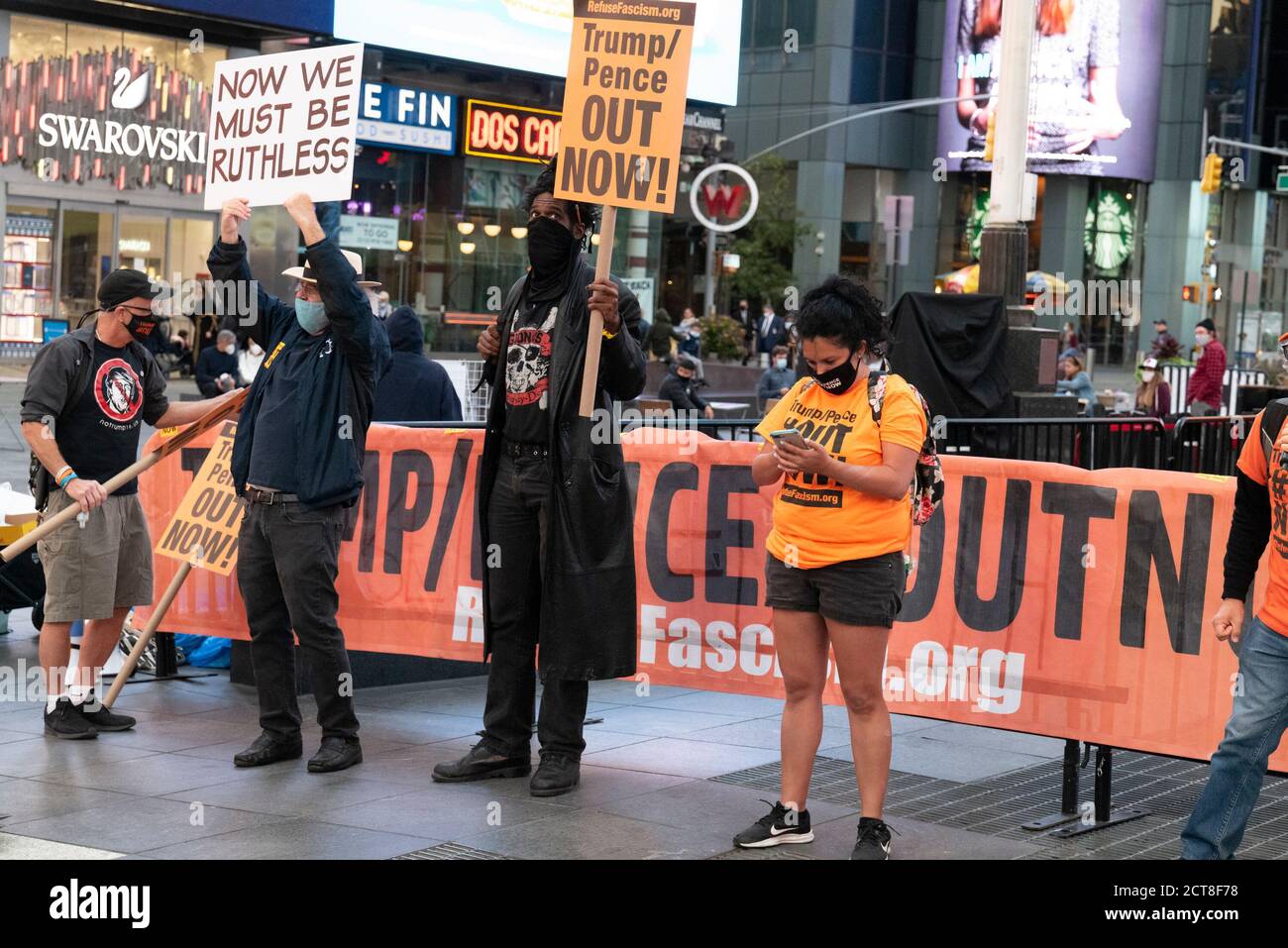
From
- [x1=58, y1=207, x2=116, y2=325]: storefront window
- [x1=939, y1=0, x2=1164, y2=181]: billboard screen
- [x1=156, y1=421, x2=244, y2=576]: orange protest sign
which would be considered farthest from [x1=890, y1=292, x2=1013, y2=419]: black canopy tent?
[x1=939, y1=0, x2=1164, y2=181]: billboard screen

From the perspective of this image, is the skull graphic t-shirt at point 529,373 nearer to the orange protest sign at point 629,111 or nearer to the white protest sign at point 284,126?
the orange protest sign at point 629,111

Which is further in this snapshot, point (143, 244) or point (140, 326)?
point (143, 244)

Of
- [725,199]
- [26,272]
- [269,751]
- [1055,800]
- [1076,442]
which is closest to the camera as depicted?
[1055,800]

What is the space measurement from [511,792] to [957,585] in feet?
6.83

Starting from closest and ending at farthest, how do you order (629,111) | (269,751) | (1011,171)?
(629,111), (269,751), (1011,171)

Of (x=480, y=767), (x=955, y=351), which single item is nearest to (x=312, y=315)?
(x=480, y=767)

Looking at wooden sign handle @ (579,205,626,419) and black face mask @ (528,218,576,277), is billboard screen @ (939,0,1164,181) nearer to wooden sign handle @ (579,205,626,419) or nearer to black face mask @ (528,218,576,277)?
black face mask @ (528,218,576,277)

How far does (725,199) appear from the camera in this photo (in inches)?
1891

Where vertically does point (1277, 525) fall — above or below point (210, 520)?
above

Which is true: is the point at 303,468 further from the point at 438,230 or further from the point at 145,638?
the point at 438,230

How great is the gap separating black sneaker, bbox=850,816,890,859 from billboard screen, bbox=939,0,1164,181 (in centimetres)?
6139

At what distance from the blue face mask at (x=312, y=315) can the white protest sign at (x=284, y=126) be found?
18.3 inches

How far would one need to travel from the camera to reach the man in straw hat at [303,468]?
22.6 feet

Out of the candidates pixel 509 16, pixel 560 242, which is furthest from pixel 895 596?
pixel 509 16
